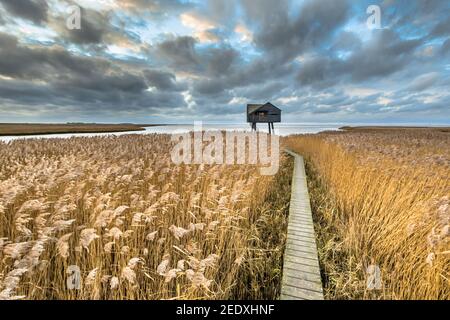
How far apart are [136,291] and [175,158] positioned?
6.01 m

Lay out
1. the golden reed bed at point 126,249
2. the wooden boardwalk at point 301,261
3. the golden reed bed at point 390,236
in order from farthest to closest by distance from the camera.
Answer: the wooden boardwalk at point 301,261
the golden reed bed at point 390,236
the golden reed bed at point 126,249

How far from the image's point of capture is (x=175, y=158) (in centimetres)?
821

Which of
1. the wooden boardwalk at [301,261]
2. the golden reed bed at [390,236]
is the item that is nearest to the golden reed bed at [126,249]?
the wooden boardwalk at [301,261]

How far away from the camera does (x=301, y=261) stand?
12.0 ft

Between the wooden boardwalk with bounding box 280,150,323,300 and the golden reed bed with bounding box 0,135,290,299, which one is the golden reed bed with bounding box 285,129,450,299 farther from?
the golden reed bed with bounding box 0,135,290,299

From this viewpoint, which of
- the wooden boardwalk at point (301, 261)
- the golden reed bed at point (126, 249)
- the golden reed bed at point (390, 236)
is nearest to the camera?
the golden reed bed at point (126, 249)

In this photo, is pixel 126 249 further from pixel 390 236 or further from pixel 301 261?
pixel 390 236

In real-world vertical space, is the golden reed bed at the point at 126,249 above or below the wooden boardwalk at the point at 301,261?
above

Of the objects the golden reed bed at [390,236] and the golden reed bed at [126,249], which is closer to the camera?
the golden reed bed at [126,249]

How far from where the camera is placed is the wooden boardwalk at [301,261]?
293cm

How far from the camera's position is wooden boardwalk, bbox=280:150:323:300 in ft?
9.60

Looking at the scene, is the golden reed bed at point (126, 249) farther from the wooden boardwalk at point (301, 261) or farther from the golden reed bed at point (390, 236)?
the golden reed bed at point (390, 236)

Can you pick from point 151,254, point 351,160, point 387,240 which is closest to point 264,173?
point 351,160

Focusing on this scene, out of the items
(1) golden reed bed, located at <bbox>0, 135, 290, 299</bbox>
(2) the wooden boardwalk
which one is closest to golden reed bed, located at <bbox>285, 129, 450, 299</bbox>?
(2) the wooden boardwalk
